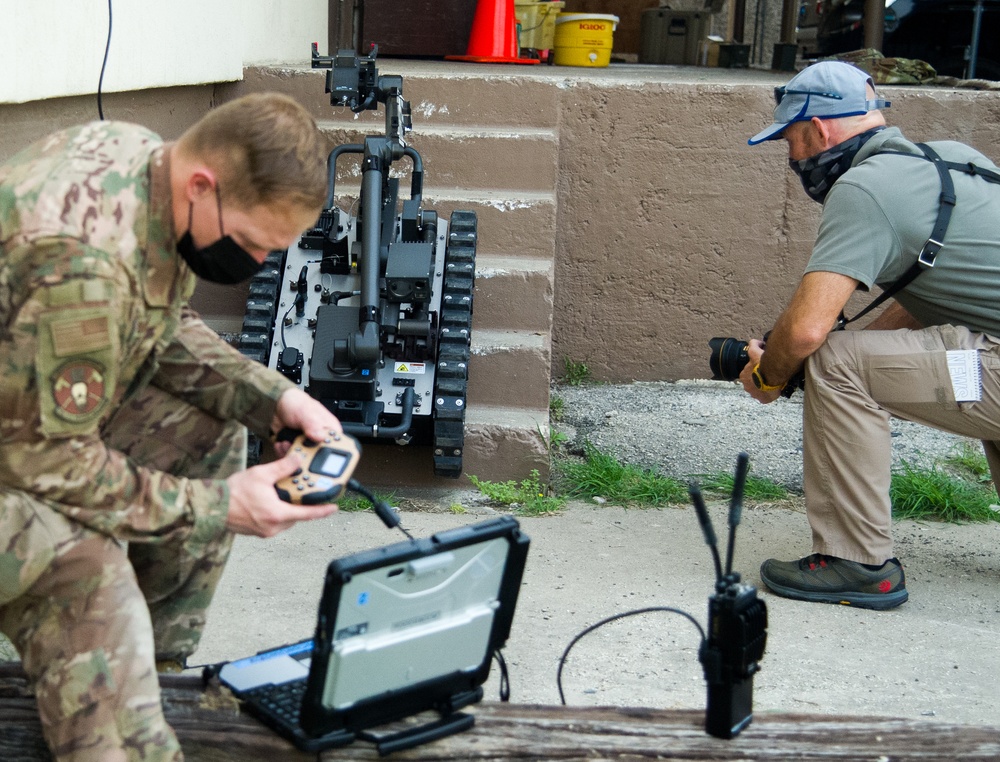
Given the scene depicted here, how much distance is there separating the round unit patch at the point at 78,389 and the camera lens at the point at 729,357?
2475 mm

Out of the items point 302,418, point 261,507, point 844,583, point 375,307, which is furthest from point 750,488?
point 261,507

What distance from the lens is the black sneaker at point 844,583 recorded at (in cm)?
367

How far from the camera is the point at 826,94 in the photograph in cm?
372

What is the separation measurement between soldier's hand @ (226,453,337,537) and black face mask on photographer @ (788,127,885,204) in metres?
2.31

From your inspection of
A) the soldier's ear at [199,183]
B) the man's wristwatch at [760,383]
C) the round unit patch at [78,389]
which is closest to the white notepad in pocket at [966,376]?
the man's wristwatch at [760,383]

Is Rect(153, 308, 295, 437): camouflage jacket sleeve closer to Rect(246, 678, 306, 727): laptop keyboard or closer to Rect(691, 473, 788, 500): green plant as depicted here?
Rect(246, 678, 306, 727): laptop keyboard

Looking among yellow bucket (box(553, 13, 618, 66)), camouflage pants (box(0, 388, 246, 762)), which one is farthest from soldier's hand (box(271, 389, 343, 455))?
yellow bucket (box(553, 13, 618, 66))

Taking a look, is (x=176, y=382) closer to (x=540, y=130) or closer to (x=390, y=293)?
(x=390, y=293)

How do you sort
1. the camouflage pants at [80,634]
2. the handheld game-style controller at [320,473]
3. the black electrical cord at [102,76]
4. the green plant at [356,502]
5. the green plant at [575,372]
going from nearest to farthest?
the camouflage pants at [80,634]
the handheld game-style controller at [320,473]
the black electrical cord at [102,76]
the green plant at [356,502]
the green plant at [575,372]

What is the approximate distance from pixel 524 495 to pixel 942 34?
6.26 m

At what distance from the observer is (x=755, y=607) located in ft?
7.55

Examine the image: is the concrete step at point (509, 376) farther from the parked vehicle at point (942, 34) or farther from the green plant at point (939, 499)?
the parked vehicle at point (942, 34)

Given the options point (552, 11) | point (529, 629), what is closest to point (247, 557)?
point (529, 629)

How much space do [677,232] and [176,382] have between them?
367 cm
